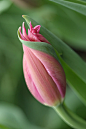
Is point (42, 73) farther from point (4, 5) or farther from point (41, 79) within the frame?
point (4, 5)

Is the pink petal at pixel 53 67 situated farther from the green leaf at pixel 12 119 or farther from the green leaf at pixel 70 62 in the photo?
the green leaf at pixel 12 119

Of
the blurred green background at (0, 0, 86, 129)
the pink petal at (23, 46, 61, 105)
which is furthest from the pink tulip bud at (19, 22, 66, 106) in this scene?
the blurred green background at (0, 0, 86, 129)

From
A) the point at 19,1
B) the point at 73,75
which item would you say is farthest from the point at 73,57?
the point at 19,1

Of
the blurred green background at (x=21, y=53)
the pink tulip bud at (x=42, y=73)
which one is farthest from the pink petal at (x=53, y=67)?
the blurred green background at (x=21, y=53)

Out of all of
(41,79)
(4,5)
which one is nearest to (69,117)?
(41,79)

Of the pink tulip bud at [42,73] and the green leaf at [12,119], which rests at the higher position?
the pink tulip bud at [42,73]

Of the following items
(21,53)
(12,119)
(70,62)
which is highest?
(70,62)
